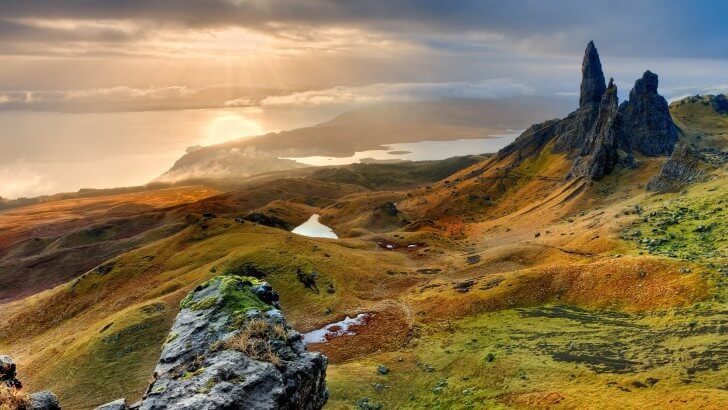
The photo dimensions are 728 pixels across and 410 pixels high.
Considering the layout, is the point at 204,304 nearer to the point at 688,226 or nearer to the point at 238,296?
the point at 238,296

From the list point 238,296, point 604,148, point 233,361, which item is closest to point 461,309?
point 238,296

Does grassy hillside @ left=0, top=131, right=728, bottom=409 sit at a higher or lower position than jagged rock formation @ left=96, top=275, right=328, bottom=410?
lower

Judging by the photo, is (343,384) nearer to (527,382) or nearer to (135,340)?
(527,382)

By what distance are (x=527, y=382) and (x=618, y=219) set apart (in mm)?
61967

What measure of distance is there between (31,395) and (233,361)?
22.6 ft

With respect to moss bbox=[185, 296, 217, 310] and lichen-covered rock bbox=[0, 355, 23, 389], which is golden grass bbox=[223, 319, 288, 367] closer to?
moss bbox=[185, 296, 217, 310]

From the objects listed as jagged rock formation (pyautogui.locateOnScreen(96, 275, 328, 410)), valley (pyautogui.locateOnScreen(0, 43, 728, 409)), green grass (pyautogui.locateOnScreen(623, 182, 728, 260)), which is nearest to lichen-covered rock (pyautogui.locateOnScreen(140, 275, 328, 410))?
jagged rock formation (pyautogui.locateOnScreen(96, 275, 328, 410))

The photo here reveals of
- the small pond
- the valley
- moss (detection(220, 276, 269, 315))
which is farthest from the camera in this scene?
the small pond

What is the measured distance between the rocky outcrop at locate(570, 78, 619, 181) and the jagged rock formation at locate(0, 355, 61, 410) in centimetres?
15519

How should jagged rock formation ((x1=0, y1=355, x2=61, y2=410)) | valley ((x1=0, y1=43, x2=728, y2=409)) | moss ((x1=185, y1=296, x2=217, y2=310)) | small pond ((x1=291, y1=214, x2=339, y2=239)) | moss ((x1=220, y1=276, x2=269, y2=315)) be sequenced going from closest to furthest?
jagged rock formation ((x1=0, y1=355, x2=61, y2=410))
moss ((x1=220, y1=276, x2=269, y2=315))
moss ((x1=185, y1=296, x2=217, y2=310))
valley ((x1=0, y1=43, x2=728, y2=409))
small pond ((x1=291, y1=214, x2=339, y2=239))

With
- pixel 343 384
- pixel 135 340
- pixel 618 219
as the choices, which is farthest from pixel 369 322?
pixel 618 219

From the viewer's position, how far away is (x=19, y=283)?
134 metres

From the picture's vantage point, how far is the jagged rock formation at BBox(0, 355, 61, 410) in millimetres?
15234

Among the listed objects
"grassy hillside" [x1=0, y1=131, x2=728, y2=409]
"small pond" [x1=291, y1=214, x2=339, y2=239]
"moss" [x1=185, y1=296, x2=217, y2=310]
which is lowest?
"small pond" [x1=291, y1=214, x2=339, y2=239]
